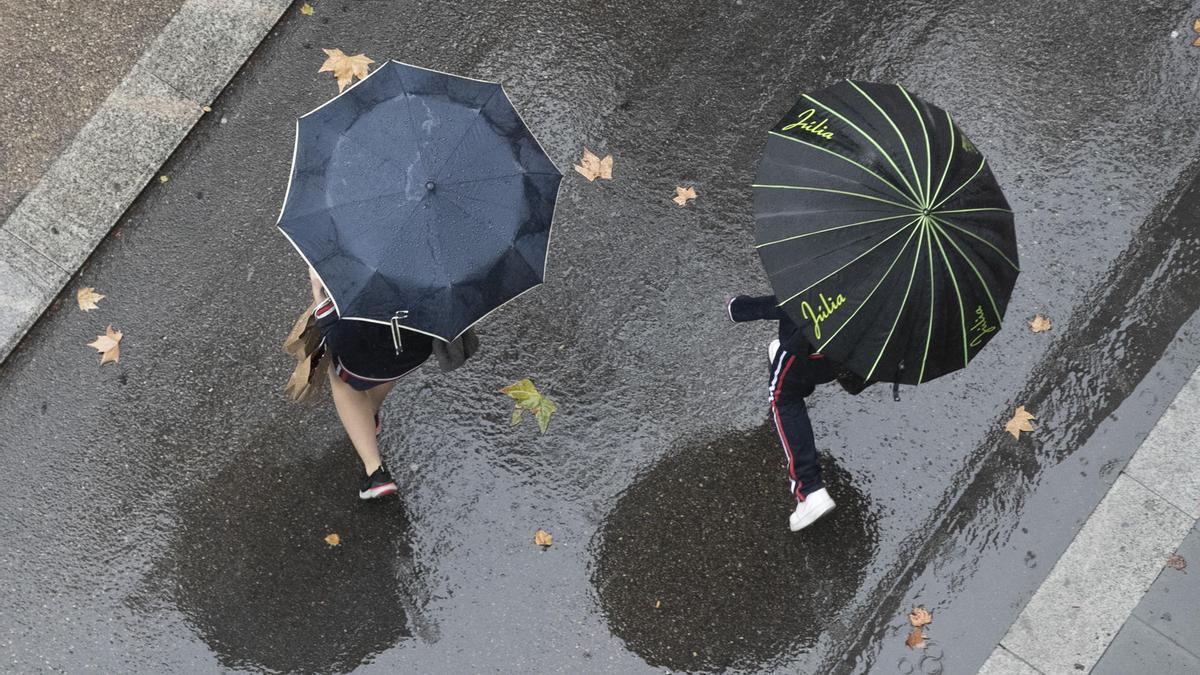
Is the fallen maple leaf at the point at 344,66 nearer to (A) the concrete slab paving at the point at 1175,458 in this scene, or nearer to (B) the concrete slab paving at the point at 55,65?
(B) the concrete slab paving at the point at 55,65

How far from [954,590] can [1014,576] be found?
297 millimetres

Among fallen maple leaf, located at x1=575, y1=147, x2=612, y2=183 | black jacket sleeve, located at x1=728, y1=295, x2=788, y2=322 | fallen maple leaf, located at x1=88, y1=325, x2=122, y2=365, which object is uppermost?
black jacket sleeve, located at x1=728, y1=295, x2=788, y2=322

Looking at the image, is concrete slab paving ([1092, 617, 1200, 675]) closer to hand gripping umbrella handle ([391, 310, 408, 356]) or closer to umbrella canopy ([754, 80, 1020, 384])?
umbrella canopy ([754, 80, 1020, 384])

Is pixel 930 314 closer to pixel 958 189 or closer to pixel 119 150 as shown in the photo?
pixel 958 189

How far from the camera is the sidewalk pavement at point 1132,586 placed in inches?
194

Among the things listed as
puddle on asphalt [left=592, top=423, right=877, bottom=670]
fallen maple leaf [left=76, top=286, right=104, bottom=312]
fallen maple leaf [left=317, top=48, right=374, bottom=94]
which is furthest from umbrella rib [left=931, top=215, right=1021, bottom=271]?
fallen maple leaf [left=76, top=286, right=104, bottom=312]

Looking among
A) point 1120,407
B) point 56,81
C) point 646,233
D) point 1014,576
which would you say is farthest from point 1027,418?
point 56,81

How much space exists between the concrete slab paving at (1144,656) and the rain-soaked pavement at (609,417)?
1.55 ft

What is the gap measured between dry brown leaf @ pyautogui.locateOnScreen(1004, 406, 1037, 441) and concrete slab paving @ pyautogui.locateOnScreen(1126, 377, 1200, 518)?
0.52 meters

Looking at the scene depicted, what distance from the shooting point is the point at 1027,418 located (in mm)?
5383

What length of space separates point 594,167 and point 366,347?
84.3 inches

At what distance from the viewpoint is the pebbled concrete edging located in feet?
18.4

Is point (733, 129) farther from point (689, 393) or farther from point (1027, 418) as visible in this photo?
point (1027, 418)

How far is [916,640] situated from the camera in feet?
16.5
